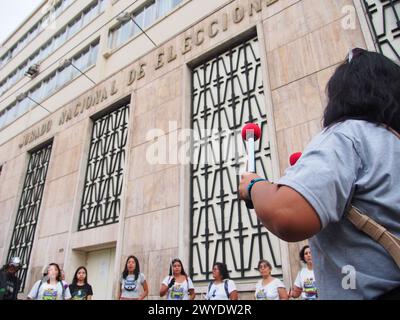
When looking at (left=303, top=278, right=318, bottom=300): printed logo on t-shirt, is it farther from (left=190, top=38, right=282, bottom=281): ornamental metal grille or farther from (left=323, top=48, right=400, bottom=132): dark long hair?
(left=323, top=48, right=400, bottom=132): dark long hair

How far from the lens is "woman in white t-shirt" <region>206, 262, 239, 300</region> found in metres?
5.11

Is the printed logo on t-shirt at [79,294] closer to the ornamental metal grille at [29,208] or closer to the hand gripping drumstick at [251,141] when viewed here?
the ornamental metal grille at [29,208]

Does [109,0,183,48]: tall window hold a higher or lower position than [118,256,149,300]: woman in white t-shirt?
higher

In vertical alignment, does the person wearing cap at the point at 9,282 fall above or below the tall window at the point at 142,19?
below

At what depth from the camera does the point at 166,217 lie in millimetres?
7633

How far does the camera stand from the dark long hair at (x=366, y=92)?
1.02 m

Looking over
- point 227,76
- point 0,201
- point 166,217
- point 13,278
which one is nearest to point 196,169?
point 166,217

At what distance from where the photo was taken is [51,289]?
562 centimetres

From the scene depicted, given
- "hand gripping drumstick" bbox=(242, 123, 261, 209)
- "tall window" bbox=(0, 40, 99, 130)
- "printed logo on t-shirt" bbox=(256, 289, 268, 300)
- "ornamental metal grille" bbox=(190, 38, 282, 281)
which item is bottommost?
"printed logo on t-shirt" bbox=(256, 289, 268, 300)

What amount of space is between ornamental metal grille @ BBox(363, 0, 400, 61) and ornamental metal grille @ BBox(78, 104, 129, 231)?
7.45 m

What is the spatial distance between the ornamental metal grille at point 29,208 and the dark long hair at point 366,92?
12.0 m

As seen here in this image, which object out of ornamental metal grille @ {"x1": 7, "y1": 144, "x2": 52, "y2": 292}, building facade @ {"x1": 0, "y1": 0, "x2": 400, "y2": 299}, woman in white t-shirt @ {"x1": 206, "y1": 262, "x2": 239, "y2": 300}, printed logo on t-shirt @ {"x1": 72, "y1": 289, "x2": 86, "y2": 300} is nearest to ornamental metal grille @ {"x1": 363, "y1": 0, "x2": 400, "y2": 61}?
building facade @ {"x1": 0, "y1": 0, "x2": 400, "y2": 299}

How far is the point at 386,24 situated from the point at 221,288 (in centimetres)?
598

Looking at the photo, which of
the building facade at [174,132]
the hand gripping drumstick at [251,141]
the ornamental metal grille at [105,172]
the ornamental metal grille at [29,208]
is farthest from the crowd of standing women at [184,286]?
the ornamental metal grille at [29,208]
